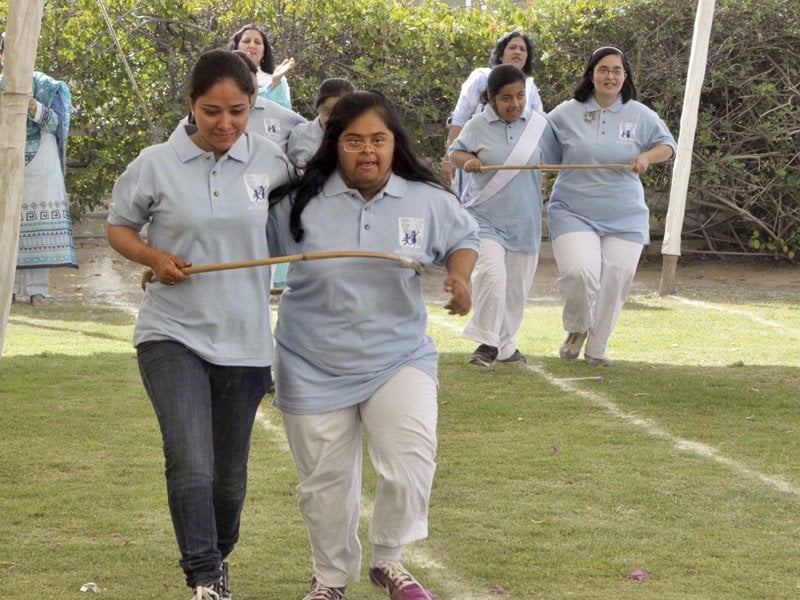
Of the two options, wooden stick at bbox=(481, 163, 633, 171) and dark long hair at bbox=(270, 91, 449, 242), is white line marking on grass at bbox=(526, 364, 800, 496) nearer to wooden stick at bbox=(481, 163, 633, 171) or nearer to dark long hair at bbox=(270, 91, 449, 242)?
wooden stick at bbox=(481, 163, 633, 171)

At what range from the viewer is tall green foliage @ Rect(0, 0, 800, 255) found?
51.0ft

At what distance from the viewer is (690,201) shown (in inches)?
651

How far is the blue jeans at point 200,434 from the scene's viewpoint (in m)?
4.25

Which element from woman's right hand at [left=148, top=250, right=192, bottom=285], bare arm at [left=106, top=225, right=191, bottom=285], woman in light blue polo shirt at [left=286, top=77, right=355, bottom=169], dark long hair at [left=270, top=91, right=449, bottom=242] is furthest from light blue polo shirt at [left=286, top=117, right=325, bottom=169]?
woman's right hand at [left=148, top=250, right=192, bottom=285]

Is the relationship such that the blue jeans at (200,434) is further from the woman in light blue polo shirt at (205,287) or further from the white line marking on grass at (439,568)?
the white line marking on grass at (439,568)

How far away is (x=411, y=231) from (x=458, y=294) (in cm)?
27

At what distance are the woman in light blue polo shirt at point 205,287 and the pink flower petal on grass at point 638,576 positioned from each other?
136 cm

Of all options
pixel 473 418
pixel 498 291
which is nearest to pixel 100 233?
pixel 498 291

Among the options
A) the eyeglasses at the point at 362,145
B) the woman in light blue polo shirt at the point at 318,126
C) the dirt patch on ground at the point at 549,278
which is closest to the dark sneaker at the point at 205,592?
the eyeglasses at the point at 362,145

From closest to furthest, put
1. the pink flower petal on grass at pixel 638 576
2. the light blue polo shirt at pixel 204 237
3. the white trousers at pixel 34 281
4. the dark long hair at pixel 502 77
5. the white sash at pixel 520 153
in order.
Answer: the light blue polo shirt at pixel 204 237, the pink flower petal on grass at pixel 638 576, the dark long hair at pixel 502 77, the white sash at pixel 520 153, the white trousers at pixel 34 281

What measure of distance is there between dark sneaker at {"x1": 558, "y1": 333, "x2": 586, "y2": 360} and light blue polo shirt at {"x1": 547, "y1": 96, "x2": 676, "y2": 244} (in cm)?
74

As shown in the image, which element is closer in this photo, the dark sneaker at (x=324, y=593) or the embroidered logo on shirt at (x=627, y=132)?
the dark sneaker at (x=324, y=593)

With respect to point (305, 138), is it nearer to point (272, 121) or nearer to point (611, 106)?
point (272, 121)

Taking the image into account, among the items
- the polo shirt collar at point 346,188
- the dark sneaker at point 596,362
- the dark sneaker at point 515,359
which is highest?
the polo shirt collar at point 346,188
